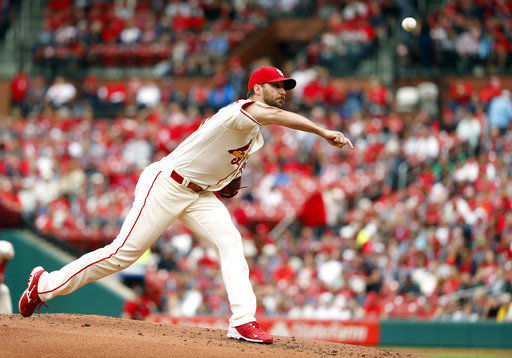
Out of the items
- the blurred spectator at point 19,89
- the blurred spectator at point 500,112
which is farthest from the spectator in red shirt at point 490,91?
the blurred spectator at point 19,89

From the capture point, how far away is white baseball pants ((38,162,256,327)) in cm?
571

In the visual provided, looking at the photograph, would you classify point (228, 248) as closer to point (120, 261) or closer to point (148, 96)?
point (120, 261)

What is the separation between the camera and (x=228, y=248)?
5801mm

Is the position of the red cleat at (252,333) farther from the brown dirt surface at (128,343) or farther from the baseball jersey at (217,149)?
the baseball jersey at (217,149)

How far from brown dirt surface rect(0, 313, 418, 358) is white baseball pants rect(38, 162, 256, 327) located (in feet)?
1.04

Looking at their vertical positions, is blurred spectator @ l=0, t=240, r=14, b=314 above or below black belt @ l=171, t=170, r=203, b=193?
below

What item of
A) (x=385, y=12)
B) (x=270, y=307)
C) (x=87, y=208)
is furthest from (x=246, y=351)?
(x=385, y=12)

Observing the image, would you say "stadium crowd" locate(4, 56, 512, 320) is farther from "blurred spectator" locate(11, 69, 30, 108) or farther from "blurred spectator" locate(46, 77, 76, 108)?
"blurred spectator" locate(11, 69, 30, 108)

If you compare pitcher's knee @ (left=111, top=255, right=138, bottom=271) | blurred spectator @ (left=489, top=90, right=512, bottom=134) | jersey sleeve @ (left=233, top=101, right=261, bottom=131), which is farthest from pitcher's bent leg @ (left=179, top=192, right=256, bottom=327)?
blurred spectator @ (left=489, top=90, right=512, bottom=134)

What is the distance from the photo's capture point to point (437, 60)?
58.2 feet

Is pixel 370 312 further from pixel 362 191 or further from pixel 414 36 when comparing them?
pixel 414 36

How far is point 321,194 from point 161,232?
359 inches

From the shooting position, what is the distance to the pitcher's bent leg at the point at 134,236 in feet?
18.7

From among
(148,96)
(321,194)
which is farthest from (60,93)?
(321,194)
